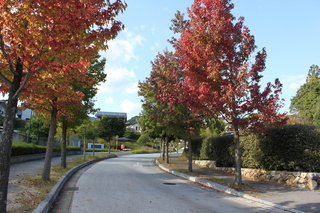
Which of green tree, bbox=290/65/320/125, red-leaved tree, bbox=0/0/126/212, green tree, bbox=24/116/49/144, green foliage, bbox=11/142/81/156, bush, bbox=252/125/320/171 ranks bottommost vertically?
green foliage, bbox=11/142/81/156

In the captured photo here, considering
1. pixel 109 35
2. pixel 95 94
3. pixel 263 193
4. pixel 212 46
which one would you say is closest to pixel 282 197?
pixel 263 193

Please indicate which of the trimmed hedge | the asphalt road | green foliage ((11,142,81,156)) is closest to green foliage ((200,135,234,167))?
the trimmed hedge

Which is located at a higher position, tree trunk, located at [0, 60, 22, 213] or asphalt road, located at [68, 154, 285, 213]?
tree trunk, located at [0, 60, 22, 213]

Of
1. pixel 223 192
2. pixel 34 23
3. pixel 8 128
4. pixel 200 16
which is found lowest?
pixel 223 192

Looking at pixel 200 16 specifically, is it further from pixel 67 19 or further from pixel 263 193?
pixel 263 193

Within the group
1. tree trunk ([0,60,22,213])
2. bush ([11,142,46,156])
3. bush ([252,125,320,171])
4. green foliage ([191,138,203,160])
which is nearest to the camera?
tree trunk ([0,60,22,213])

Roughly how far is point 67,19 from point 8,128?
268 centimetres

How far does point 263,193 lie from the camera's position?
893 centimetres

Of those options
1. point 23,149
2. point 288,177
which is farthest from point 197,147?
point 23,149

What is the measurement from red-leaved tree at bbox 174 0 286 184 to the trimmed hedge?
4.73 feet

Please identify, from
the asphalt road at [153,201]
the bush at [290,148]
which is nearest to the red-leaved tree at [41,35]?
the asphalt road at [153,201]

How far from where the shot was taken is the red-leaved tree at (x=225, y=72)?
9734 mm

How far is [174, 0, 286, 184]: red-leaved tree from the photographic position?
31.9 ft

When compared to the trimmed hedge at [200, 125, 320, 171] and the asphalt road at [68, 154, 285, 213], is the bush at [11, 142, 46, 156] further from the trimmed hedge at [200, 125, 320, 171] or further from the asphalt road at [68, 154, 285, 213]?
the trimmed hedge at [200, 125, 320, 171]
